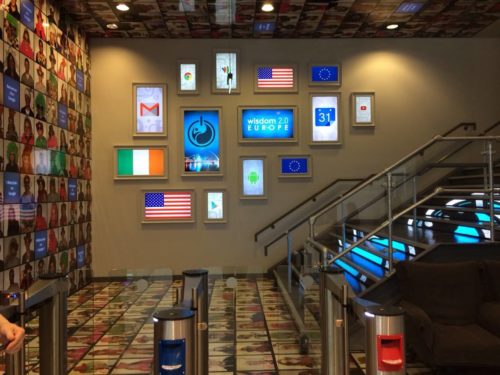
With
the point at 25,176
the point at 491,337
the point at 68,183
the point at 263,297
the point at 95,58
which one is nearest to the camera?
the point at 491,337

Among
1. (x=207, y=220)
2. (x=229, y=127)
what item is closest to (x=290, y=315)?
(x=207, y=220)

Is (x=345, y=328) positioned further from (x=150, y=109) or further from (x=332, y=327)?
(x=150, y=109)

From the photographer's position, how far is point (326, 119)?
766cm

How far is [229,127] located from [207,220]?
1.62 meters

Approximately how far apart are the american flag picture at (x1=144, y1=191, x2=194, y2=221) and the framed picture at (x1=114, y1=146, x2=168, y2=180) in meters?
0.32

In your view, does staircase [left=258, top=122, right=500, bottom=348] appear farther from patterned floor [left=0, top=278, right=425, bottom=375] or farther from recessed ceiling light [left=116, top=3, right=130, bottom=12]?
recessed ceiling light [left=116, top=3, right=130, bottom=12]

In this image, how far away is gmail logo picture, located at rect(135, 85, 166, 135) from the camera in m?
7.45

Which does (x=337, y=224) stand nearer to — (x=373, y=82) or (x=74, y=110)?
(x=373, y=82)

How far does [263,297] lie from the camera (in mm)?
3627

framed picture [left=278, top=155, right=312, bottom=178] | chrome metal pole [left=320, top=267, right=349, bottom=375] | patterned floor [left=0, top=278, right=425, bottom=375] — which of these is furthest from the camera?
framed picture [left=278, top=155, right=312, bottom=178]

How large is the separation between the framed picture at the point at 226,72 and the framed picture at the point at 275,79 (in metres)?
0.34

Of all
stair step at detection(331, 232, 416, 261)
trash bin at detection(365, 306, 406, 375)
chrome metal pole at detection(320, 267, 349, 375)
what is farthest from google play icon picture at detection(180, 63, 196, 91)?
trash bin at detection(365, 306, 406, 375)

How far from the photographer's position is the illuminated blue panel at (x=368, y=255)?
15.4 ft

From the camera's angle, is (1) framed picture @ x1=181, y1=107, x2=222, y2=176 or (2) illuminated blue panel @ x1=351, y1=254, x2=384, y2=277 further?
(1) framed picture @ x1=181, y1=107, x2=222, y2=176
